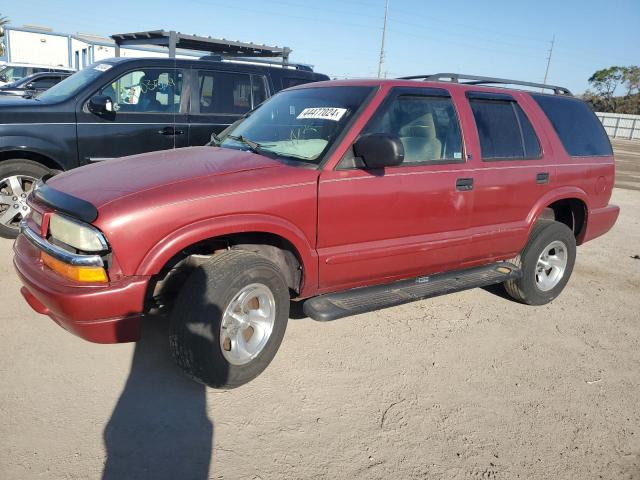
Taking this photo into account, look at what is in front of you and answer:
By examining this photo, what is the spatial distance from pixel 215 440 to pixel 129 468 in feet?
1.43

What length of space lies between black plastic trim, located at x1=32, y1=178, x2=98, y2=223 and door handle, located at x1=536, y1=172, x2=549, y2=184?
3.51 m

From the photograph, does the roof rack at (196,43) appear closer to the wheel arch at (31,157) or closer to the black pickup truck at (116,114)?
the black pickup truck at (116,114)

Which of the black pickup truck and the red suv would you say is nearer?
the red suv

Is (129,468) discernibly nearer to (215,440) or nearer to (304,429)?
(215,440)

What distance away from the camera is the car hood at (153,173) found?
2.80m

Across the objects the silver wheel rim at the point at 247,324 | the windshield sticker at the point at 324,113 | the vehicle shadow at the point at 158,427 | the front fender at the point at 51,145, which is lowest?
the vehicle shadow at the point at 158,427

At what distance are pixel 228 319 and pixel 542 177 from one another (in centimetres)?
299

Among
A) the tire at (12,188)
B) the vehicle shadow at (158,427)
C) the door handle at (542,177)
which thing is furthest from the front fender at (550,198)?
the tire at (12,188)

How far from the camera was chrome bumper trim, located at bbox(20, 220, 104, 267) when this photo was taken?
2.62 meters

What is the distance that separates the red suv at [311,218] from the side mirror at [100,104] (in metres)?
2.04

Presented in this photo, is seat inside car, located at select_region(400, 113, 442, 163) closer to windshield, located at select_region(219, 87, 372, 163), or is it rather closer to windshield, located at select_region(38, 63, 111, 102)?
windshield, located at select_region(219, 87, 372, 163)

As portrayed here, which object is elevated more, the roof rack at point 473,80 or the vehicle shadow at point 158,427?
the roof rack at point 473,80

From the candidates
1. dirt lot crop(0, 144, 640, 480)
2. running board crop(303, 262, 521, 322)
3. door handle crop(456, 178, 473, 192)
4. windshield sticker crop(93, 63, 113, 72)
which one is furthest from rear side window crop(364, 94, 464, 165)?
windshield sticker crop(93, 63, 113, 72)

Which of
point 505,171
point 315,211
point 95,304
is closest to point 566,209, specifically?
point 505,171
